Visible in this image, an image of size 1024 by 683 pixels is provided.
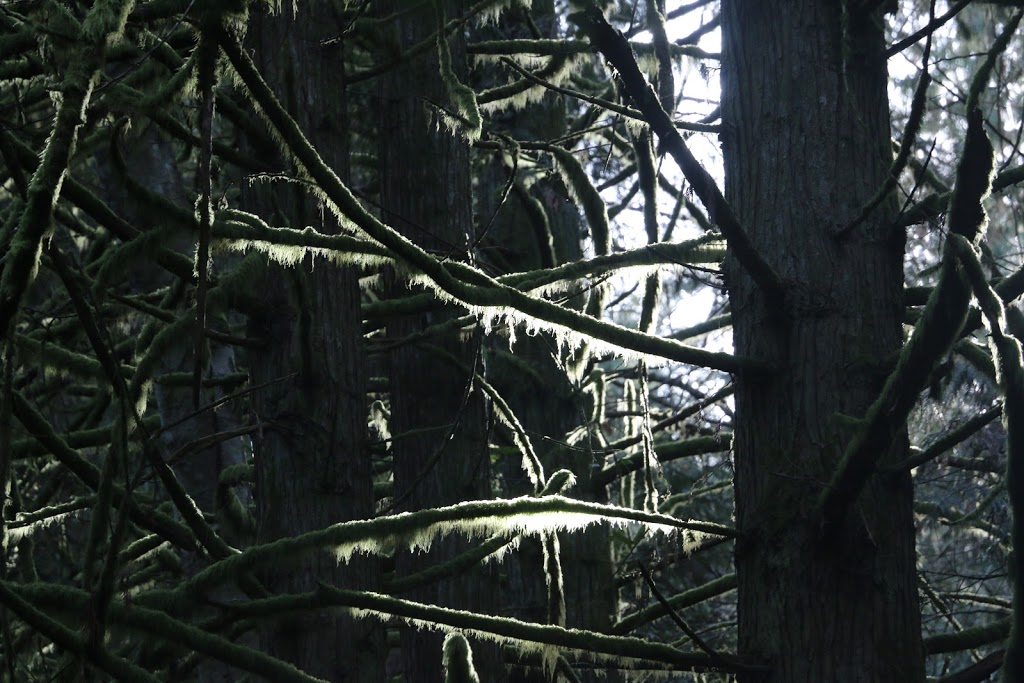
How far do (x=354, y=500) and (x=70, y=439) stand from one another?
3.51 ft

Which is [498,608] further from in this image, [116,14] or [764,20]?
[116,14]

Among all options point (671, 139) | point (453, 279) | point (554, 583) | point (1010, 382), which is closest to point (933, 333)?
point (1010, 382)

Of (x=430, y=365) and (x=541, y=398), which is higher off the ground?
(x=430, y=365)

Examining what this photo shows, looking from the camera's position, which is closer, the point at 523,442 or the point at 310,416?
the point at 523,442

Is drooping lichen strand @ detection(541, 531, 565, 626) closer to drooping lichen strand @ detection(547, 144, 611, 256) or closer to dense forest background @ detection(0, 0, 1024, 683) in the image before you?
dense forest background @ detection(0, 0, 1024, 683)

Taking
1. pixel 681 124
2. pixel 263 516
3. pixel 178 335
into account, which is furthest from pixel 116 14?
pixel 263 516

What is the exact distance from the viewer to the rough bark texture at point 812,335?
2.57 m

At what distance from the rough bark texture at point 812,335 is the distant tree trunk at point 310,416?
1.48 m

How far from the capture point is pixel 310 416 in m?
3.61

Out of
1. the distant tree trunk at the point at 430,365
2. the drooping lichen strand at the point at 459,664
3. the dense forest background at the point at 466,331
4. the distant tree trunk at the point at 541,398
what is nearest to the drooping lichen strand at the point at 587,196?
the dense forest background at the point at 466,331

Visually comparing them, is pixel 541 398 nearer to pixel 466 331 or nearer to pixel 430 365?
pixel 430 365

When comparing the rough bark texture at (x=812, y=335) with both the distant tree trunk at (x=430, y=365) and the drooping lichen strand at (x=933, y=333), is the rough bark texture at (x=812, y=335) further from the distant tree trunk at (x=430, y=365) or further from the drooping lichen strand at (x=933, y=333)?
the distant tree trunk at (x=430, y=365)

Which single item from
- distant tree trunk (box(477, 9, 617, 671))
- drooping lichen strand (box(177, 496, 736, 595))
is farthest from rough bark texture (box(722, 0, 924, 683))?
distant tree trunk (box(477, 9, 617, 671))

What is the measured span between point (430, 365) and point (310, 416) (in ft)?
3.54
